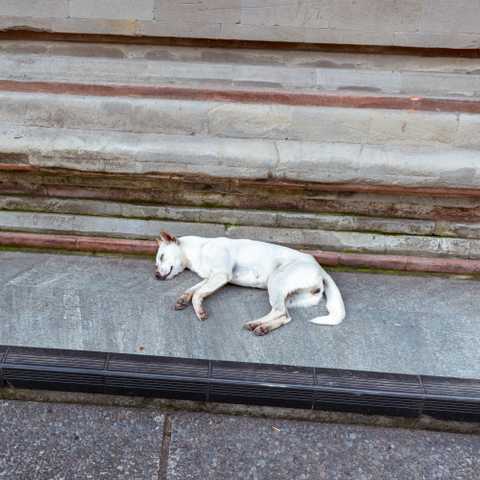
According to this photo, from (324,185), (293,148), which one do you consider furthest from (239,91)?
(324,185)

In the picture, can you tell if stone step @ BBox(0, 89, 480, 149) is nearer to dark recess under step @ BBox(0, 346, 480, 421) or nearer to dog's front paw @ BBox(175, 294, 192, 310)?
dog's front paw @ BBox(175, 294, 192, 310)

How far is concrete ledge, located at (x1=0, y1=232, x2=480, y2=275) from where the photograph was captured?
4387mm

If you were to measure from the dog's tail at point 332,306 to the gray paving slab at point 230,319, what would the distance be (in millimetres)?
55

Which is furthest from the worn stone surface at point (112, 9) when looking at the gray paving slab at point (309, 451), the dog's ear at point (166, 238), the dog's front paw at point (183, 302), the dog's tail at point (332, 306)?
the gray paving slab at point (309, 451)

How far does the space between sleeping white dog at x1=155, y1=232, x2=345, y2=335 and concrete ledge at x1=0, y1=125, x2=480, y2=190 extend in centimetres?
61

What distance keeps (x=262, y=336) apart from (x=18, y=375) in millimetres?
1545

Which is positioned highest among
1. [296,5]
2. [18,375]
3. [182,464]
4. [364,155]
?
[296,5]

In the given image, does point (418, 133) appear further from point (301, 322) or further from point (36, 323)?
point (36, 323)

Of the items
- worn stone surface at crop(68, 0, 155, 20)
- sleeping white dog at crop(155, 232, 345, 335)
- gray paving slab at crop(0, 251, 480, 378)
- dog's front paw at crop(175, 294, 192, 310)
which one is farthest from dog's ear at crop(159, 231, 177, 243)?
worn stone surface at crop(68, 0, 155, 20)

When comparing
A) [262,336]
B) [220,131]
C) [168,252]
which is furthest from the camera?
[220,131]

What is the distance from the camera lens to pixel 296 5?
4.23m

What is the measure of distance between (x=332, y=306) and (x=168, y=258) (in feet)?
4.28

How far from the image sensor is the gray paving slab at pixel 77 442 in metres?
2.76

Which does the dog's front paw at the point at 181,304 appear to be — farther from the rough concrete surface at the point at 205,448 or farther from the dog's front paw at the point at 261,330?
the rough concrete surface at the point at 205,448
